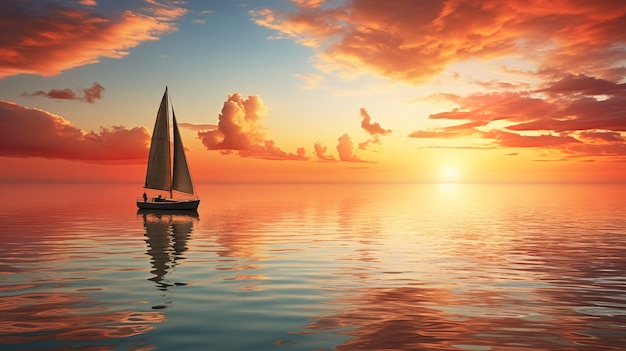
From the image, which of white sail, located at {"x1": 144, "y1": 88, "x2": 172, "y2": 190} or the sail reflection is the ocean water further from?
white sail, located at {"x1": 144, "y1": 88, "x2": 172, "y2": 190}

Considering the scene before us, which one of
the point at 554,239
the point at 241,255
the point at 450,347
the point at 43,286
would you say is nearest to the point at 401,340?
the point at 450,347

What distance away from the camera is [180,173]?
8619 centimetres

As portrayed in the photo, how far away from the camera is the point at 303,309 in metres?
22.0

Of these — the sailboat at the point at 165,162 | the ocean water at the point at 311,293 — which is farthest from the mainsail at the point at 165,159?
the ocean water at the point at 311,293

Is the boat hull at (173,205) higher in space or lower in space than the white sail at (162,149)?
lower

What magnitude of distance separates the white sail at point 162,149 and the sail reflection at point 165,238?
242 inches

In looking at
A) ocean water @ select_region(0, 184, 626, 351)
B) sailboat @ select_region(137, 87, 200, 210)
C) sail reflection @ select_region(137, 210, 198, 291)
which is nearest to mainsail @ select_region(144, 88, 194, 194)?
sailboat @ select_region(137, 87, 200, 210)

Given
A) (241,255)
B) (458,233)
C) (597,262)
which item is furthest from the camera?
(458,233)

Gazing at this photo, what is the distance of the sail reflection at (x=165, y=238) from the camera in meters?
31.6

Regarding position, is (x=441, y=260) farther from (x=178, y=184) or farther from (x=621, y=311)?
(x=178, y=184)

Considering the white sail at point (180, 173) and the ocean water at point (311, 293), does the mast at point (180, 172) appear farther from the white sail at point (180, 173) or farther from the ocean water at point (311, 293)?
the ocean water at point (311, 293)

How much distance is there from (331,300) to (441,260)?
52.2 feet

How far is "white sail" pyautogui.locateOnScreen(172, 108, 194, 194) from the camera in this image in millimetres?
85812

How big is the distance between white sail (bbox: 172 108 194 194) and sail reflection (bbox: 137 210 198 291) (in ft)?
14.3
